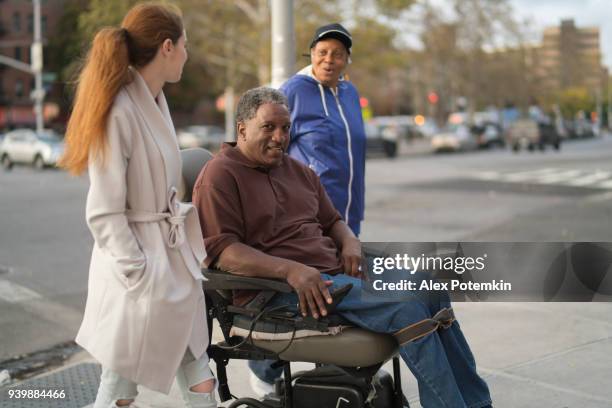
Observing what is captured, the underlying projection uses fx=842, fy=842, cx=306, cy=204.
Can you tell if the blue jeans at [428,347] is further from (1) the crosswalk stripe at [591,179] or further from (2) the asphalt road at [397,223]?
(1) the crosswalk stripe at [591,179]

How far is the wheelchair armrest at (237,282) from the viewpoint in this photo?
10.7 ft

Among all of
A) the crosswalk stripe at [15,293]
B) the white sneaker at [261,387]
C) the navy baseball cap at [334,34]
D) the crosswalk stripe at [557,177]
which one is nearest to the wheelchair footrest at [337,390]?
the white sneaker at [261,387]

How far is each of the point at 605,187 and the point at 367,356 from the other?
652 inches

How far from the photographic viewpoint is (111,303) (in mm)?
2867

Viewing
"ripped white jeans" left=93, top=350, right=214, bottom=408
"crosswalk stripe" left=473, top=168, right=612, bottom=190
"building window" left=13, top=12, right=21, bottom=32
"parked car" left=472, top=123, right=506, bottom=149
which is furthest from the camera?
A: "building window" left=13, top=12, right=21, bottom=32

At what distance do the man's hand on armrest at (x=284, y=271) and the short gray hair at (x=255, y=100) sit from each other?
57 centimetres

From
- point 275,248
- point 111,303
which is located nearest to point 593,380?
point 275,248

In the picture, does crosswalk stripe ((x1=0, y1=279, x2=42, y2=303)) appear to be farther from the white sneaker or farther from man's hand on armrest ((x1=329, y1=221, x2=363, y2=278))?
man's hand on armrest ((x1=329, y1=221, x2=363, y2=278))

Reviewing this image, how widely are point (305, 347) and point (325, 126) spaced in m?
1.45

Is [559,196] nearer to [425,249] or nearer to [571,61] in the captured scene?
[425,249]

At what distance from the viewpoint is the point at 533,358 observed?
197 inches

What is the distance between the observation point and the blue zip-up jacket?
4.35 meters

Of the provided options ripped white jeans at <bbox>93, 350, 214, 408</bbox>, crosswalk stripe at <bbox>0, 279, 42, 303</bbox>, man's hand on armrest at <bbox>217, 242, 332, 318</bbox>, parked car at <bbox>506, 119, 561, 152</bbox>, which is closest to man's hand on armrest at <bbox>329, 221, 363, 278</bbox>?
man's hand on armrest at <bbox>217, 242, 332, 318</bbox>

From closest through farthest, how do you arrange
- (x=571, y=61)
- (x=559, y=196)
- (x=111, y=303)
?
(x=111, y=303), (x=559, y=196), (x=571, y=61)
